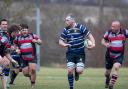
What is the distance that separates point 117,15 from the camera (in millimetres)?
72875

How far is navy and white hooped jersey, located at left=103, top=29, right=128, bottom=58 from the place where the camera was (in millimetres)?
23053

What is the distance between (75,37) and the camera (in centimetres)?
2219

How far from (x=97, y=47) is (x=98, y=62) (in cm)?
136

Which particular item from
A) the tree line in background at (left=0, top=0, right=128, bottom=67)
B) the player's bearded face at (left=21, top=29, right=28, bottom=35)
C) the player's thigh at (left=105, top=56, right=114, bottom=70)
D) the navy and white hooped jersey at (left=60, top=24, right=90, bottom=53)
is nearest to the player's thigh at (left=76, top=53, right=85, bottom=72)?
the navy and white hooped jersey at (left=60, top=24, right=90, bottom=53)

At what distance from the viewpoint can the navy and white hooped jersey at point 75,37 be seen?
2219cm

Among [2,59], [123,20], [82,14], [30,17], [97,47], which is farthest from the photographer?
[82,14]

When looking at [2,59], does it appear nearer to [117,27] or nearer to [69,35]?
[69,35]

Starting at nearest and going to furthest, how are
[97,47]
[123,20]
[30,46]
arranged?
1. [30,46]
2. [97,47]
3. [123,20]

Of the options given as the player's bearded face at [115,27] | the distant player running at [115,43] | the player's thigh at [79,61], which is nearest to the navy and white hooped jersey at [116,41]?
the distant player running at [115,43]

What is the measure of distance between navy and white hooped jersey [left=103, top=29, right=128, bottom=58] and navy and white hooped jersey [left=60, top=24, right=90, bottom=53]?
120cm

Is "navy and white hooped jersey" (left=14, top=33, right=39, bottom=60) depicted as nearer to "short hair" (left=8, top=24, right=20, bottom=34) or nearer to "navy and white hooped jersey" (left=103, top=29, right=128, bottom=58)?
"short hair" (left=8, top=24, right=20, bottom=34)

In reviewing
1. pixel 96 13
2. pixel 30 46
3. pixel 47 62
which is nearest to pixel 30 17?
pixel 47 62

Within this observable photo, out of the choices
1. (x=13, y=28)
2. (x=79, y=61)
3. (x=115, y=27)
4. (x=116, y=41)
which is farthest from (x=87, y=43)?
(x=13, y=28)

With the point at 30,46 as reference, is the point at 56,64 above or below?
below
